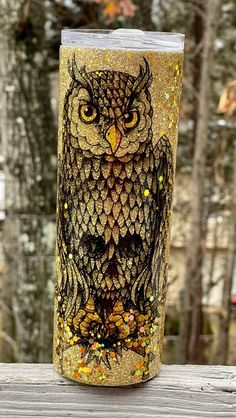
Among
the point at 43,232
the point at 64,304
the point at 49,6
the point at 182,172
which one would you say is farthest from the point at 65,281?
the point at 182,172

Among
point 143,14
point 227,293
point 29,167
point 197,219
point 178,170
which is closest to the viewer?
point 29,167

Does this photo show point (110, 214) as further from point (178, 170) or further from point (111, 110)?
point (178, 170)

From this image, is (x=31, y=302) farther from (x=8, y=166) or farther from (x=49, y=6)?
(x=49, y=6)

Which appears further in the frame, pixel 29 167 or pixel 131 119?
pixel 29 167

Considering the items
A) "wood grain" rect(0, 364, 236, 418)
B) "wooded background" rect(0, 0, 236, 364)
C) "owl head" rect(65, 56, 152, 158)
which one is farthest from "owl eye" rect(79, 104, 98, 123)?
"wooded background" rect(0, 0, 236, 364)

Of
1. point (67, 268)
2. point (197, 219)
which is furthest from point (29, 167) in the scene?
point (67, 268)

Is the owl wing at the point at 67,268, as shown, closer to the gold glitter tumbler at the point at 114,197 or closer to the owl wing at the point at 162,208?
the gold glitter tumbler at the point at 114,197
